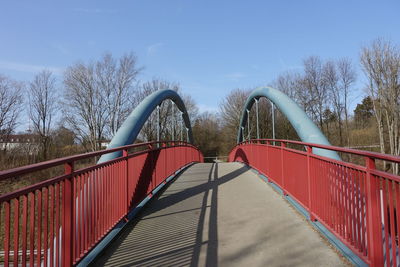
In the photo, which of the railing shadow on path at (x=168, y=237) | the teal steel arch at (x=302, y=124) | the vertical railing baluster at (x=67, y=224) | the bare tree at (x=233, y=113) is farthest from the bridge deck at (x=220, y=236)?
the bare tree at (x=233, y=113)

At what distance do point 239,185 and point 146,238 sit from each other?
12.3ft

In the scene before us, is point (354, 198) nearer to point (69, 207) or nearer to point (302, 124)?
point (69, 207)

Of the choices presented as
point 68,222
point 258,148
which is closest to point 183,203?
point 68,222

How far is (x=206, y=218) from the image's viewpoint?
4238 millimetres

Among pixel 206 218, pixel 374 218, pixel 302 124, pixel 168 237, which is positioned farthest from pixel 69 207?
pixel 302 124

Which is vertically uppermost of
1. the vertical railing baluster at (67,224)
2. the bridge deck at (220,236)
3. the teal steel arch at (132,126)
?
the teal steel arch at (132,126)

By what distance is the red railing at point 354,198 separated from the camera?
216cm

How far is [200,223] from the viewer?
4.01 m

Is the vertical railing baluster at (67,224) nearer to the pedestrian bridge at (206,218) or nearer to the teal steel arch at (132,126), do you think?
the pedestrian bridge at (206,218)

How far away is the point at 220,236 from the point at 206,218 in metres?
0.77

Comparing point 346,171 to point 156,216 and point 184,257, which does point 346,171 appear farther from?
point 156,216

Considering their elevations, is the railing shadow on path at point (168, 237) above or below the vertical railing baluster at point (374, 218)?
below

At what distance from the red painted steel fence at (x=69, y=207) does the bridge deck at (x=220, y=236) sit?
376mm

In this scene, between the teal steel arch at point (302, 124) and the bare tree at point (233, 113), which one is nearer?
the teal steel arch at point (302, 124)
